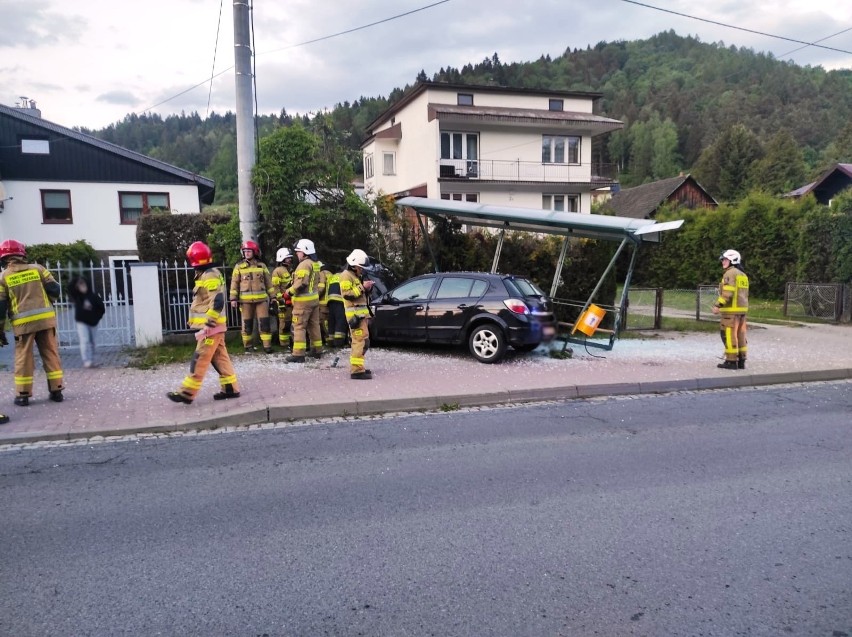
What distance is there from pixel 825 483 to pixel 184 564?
488 centimetres

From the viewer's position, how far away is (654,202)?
1647 inches

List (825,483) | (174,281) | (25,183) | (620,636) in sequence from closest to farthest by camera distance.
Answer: (620,636) → (825,483) → (174,281) → (25,183)

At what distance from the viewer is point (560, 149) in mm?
32594

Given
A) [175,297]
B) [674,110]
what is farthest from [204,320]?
[674,110]

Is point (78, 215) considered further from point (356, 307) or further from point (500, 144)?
point (356, 307)

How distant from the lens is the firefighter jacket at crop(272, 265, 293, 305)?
10375 mm

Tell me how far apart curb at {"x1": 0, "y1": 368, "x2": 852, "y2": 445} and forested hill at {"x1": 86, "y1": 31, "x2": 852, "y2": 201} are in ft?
125

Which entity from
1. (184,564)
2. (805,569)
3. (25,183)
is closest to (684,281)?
(805,569)

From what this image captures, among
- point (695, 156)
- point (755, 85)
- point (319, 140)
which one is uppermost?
point (755, 85)

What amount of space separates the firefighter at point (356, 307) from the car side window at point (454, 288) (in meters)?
1.93

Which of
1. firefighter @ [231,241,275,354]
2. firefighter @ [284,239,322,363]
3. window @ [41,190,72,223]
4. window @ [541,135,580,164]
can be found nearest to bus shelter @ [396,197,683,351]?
firefighter @ [284,239,322,363]

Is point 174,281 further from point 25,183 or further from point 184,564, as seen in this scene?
point 25,183

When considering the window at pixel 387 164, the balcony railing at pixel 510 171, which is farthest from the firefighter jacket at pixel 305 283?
the window at pixel 387 164

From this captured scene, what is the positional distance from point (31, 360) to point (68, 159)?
25.6 meters
